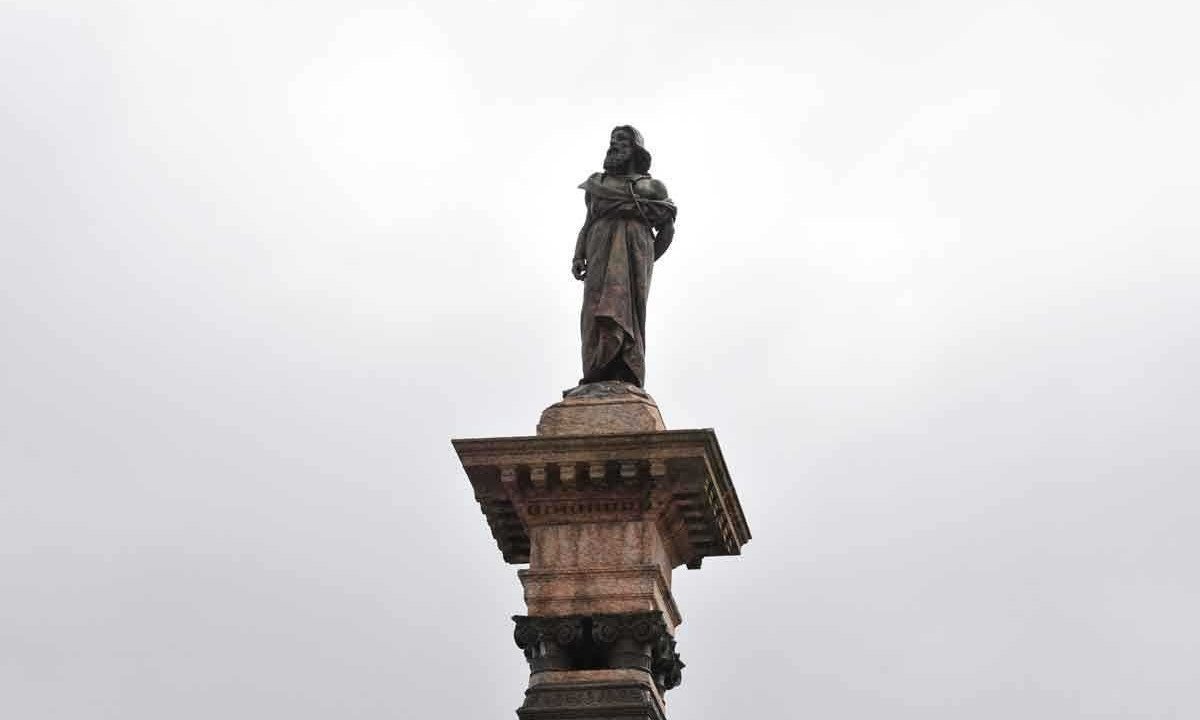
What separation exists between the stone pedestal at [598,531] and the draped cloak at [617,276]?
0.64 metres

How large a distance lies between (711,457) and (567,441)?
1.18 metres

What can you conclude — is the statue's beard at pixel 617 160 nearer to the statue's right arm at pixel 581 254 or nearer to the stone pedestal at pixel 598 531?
the statue's right arm at pixel 581 254

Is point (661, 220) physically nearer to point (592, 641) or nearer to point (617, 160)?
point (617, 160)

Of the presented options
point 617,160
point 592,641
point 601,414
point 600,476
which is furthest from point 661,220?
point 592,641

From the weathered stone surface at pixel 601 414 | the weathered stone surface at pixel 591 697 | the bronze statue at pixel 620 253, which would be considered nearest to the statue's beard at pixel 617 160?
the bronze statue at pixel 620 253

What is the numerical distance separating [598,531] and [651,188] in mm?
3375

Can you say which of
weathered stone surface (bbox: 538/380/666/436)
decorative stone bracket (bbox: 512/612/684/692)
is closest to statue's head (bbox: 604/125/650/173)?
weathered stone surface (bbox: 538/380/666/436)

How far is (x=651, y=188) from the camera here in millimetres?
22172

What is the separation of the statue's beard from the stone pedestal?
244 centimetres

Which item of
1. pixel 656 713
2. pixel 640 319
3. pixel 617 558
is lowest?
pixel 656 713

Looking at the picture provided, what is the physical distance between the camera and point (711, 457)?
2034cm

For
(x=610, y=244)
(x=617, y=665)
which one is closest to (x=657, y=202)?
(x=610, y=244)

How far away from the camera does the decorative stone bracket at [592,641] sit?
20.0 meters

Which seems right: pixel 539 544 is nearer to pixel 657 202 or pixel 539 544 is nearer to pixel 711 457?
pixel 711 457
